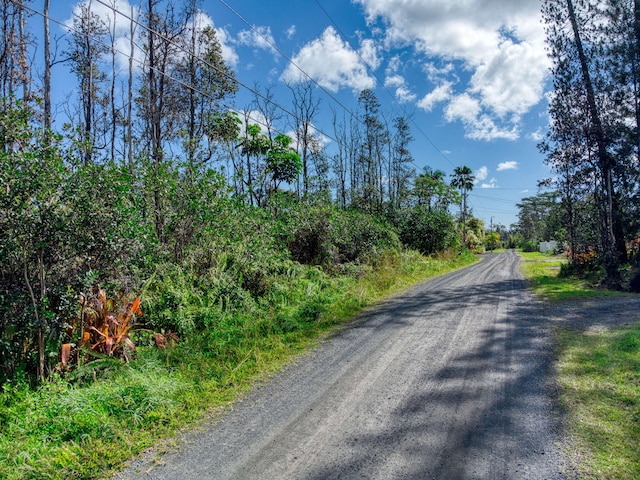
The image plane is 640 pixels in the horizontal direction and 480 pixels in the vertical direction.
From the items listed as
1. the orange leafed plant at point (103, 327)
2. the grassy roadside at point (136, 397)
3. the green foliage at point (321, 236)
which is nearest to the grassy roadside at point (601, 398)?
the grassy roadside at point (136, 397)

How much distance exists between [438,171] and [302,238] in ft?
76.2

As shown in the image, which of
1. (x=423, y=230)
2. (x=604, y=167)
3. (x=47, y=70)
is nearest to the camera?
(x=604, y=167)

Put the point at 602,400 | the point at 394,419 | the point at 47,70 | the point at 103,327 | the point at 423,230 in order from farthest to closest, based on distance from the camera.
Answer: the point at 423,230, the point at 47,70, the point at 103,327, the point at 602,400, the point at 394,419

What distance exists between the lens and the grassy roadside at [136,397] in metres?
2.69

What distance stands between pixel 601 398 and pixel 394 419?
78.2 inches

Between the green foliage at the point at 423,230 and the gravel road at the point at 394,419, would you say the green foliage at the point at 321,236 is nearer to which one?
the gravel road at the point at 394,419

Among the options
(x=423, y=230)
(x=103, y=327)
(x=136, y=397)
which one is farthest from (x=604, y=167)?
(x=103, y=327)

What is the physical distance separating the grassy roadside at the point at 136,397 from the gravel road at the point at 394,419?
31 cm

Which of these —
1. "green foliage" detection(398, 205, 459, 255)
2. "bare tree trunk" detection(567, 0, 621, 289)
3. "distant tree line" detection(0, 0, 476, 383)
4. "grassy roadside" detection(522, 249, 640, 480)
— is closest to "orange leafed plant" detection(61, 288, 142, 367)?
"distant tree line" detection(0, 0, 476, 383)

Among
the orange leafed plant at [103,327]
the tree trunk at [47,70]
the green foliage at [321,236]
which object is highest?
the tree trunk at [47,70]

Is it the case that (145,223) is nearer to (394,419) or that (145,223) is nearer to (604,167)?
(394,419)

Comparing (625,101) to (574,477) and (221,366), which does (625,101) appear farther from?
(221,366)

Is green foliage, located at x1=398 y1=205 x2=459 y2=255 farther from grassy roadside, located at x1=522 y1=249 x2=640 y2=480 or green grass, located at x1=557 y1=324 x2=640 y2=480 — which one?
green grass, located at x1=557 y1=324 x2=640 y2=480

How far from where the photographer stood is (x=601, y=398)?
10.9 ft
